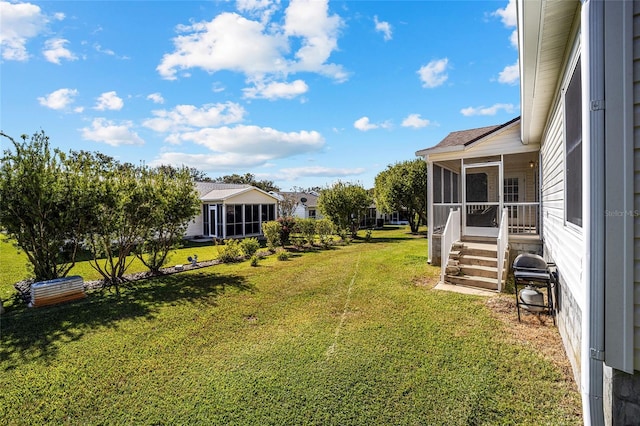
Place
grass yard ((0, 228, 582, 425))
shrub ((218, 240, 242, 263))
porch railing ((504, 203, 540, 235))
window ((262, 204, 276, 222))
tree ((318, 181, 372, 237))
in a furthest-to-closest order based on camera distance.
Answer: window ((262, 204, 276, 222)) < tree ((318, 181, 372, 237)) < shrub ((218, 240, 242, 263)) < porch railing ((504, 203, 540, 235)) < grass yard ((0, 228, 582, 425))

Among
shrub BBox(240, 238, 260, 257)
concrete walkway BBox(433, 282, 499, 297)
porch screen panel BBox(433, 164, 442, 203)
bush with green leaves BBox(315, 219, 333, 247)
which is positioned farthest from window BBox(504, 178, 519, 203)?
shrub BBox(240, 238, 260, 257)

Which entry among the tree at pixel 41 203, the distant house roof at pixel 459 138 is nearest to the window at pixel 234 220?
the tree at pixel 41 203

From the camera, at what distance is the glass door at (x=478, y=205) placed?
8.59 meters

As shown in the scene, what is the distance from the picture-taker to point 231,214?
61.2ft

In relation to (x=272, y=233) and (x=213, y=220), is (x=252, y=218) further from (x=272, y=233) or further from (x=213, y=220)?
(x=272, y=233)

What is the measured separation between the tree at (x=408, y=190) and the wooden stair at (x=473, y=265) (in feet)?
46.1

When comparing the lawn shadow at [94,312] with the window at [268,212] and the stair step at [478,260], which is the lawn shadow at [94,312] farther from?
the window at [268,212]

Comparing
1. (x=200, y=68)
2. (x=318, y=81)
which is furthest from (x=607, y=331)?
(x=318, y=81)

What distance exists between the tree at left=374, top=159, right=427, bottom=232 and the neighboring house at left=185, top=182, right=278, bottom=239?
30.3 feet

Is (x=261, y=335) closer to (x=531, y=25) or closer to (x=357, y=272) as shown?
(x=357, y=272)

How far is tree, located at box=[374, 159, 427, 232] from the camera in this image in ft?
70.9

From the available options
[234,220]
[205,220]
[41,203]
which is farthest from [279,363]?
[205,220]

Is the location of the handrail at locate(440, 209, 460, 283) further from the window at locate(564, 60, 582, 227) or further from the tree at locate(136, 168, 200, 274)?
the tree at locate(136, 168, 200, 274)

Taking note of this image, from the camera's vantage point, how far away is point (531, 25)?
306cm
